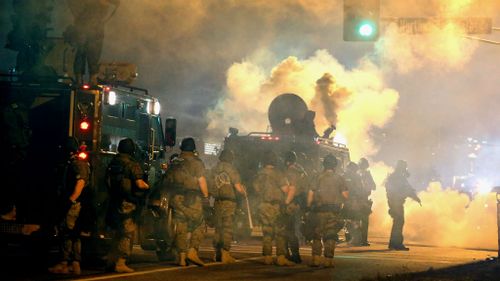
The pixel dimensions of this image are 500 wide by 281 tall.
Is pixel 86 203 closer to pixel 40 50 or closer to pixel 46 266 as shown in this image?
pixel 46 266

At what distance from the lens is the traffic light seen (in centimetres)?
1502

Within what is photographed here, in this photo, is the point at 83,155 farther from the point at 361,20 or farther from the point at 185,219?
the point at 361,20

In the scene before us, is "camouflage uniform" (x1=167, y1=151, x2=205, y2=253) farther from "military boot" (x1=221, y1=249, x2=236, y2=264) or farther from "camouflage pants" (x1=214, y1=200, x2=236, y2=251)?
"military boot" (x1=221, y1=249, x2=236, y2=264)

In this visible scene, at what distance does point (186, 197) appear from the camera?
1122cm

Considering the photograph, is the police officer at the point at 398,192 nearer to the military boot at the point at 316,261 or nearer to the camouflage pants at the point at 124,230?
the military boot at the point at 316,261

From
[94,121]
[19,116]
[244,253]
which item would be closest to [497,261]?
[244,253]

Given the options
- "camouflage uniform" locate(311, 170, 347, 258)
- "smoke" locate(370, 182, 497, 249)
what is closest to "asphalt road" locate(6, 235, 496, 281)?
"camouflage uniform" locate(311, 170, 347, 258)

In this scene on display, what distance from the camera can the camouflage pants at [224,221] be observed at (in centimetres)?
1208

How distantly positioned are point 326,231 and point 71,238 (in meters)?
4.00

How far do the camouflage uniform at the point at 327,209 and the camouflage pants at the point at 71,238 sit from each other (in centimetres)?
382

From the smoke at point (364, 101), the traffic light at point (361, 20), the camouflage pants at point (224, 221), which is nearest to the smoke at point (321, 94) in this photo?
the smoke at point (364, 101)

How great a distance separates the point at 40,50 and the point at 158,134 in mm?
2352

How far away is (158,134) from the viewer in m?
13.6

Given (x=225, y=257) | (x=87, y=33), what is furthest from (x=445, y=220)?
(x=87, y=33)
